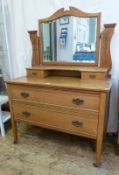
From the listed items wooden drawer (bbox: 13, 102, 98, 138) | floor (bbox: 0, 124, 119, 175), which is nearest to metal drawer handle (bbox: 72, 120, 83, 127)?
wooden drawer (bbox: 13, 102, 98, 138)

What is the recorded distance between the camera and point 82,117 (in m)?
1.42

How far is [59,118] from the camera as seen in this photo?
1531 millimetres

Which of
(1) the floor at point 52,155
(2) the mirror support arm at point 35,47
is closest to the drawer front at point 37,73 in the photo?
(2) the mirror support arm at point 35,47

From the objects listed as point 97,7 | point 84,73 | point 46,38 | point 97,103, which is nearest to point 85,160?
point 97,103

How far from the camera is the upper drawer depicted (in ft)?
4.41

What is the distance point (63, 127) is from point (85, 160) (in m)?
0.41

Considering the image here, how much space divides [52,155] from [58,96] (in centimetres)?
68

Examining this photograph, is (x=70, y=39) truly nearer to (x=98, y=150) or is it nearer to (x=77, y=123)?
(x=77, y=123)

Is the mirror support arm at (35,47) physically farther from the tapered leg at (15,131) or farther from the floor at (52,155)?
the floor at (52,155)

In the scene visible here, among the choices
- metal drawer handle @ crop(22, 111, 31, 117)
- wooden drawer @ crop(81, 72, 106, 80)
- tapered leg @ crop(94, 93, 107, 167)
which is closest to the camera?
tapered leg @ crop(94, 93, 107, 167)

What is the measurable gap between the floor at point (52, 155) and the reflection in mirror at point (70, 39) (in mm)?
996

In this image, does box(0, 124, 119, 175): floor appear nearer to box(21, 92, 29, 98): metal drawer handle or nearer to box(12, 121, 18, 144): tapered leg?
box(12, 121, 18, 144): tapered leg

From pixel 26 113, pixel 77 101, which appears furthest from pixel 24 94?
pixel 77 101

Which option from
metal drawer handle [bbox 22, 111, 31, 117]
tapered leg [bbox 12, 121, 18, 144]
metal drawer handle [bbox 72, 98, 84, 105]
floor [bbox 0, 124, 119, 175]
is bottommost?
floor [bbox 0, 124, 119, 175]
